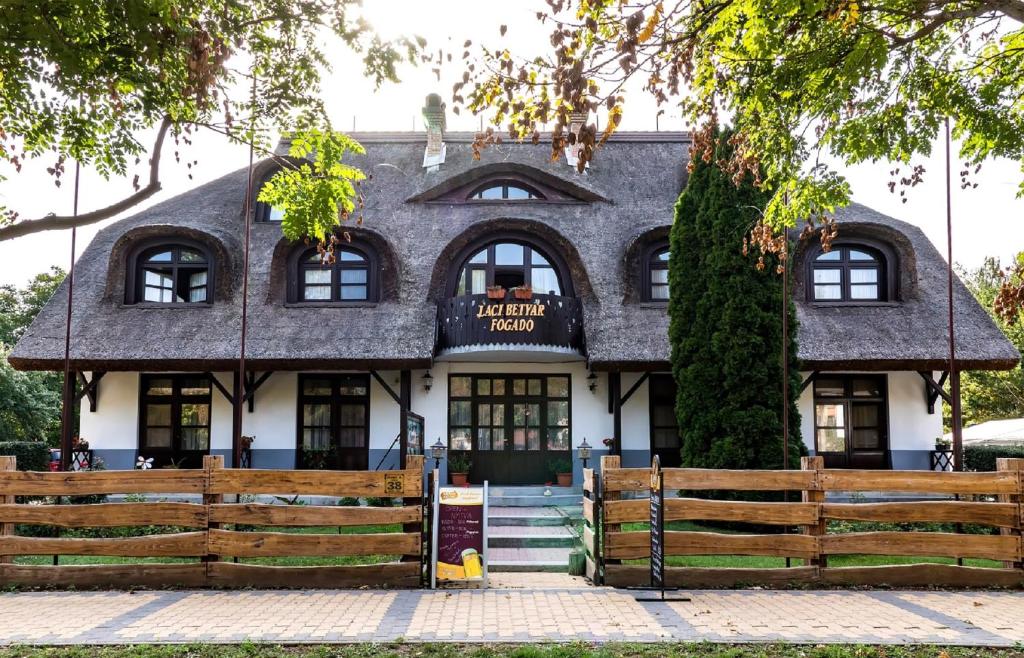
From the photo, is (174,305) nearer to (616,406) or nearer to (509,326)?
(509,326)

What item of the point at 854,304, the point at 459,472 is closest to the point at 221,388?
the point at 459,472

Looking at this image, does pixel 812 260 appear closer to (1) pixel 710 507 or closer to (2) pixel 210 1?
(1) pixel 710 507

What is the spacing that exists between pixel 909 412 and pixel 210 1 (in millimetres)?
15504

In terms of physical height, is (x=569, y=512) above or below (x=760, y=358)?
below

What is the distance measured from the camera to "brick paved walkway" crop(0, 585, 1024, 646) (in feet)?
19.1

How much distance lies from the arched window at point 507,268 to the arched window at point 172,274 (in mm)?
5665

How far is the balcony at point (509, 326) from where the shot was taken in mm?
15133

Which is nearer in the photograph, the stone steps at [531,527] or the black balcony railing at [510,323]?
the stone steps at [531,527]

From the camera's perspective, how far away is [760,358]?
41.6 ft

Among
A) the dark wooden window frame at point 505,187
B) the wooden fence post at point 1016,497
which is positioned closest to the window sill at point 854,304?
the dark wooden window frame at point 505,187

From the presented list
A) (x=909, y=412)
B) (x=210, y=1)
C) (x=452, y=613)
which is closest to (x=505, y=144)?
(x=909, y=412)

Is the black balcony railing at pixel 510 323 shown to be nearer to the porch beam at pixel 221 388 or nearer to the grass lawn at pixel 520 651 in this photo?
the porch beam at pixel 221 388

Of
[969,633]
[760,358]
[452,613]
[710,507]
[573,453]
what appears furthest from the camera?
[573,453]

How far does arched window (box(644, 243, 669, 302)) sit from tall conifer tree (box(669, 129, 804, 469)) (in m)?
3.14
